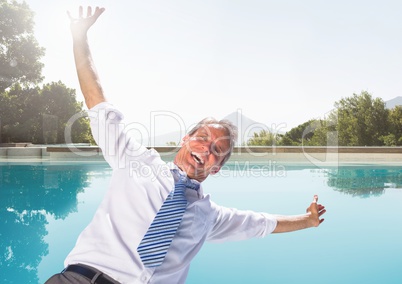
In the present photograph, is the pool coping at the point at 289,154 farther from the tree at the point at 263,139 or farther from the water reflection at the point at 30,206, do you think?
the tree at the point at 263,139

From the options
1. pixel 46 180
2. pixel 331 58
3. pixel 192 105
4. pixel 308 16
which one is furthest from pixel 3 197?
Result: pixel 192 105

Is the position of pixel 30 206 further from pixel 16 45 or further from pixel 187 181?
pixel 16 45

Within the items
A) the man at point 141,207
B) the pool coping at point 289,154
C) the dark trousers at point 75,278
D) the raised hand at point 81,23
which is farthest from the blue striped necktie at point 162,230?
the pool coping at point 289,154

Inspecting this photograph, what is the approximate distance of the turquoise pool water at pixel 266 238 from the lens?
3.32 m

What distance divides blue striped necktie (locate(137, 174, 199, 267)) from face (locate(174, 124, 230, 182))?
0.13m

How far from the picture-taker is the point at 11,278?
300cm

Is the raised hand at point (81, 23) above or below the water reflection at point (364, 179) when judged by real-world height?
above

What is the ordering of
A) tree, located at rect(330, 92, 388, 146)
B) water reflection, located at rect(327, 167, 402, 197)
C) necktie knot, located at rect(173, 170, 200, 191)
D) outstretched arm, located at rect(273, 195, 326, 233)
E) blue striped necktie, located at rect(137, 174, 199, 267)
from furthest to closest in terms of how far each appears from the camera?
tree, located at rect(330, 92, 388, 146) < water reflection, located at rect(327, 167, 402, 197) < outstretched arm, located at rect(273, 195, 326, 233) < necktie knot, located at rect(173, 170, 200, 191) < blue striped necktie, located at rect(137, 174, 199, 267)

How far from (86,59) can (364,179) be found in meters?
8.56

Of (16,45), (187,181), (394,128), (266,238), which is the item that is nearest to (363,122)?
(394,128)

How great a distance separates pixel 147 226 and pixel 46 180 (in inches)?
294

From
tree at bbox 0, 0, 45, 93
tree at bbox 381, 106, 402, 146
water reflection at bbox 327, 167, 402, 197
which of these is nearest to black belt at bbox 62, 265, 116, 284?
water reflection at bbox 327, 167, 402, 197

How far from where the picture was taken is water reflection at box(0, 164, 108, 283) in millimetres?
3361

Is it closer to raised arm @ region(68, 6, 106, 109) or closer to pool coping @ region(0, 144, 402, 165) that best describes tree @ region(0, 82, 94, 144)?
pool coping @ region(0, 144, 402, 165)
